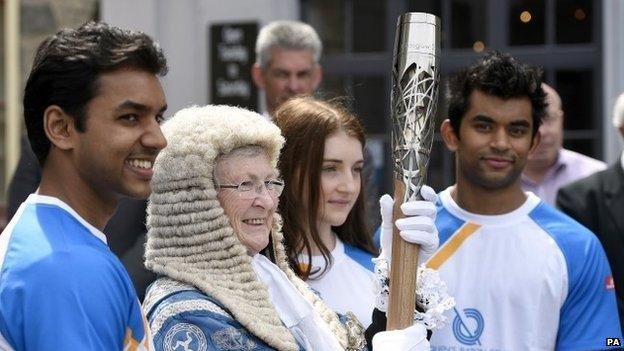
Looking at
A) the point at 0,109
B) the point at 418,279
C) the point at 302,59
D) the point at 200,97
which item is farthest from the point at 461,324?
the point at 0,109

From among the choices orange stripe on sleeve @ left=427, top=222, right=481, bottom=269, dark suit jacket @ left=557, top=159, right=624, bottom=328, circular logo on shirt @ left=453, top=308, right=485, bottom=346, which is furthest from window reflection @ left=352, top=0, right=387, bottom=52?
circular logo on shirt @ left=453, top=308, right=485, bottom=346

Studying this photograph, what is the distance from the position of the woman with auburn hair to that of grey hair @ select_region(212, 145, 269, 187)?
62cm

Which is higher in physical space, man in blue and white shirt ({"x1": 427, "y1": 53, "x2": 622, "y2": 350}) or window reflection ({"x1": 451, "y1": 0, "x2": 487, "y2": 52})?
window reflection ({"x1": 451, "y1": 0, "x2": 487, "y2": 52})

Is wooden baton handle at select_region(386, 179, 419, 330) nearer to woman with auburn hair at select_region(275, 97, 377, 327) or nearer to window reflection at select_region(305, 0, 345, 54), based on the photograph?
woman with auburn hair at select_region(275, 97, 377, 327)

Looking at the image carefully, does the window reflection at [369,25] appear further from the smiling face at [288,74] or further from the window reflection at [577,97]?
the smiling face at [288,74]

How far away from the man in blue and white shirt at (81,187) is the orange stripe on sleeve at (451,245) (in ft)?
5.02

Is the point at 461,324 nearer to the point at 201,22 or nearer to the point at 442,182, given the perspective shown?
the point at 442,182

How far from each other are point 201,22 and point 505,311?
4.58 metres

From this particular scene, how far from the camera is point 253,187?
286 centimetres

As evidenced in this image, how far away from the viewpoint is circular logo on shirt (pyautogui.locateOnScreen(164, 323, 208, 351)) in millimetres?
2547

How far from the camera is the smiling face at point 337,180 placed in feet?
11.7

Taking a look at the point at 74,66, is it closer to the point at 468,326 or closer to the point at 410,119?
the point at 410,119

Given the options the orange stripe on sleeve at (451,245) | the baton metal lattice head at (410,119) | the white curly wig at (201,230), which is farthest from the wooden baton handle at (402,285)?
the orange stripe on sleeve at (451,245)

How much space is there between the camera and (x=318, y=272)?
11.5 ft
